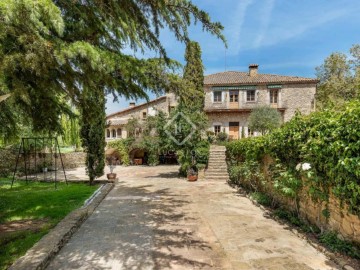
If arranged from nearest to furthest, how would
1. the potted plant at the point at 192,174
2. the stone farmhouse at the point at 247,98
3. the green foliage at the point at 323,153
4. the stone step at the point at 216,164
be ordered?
the green foliage at the point at 323,153
the potted plant at the point at 192,174
the stone step at the point at 216,164
the stone farmhouse at the point at 247,98

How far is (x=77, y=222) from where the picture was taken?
6309 millimetres

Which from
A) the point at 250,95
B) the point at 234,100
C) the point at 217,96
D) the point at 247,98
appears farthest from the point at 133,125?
the point at 250,95

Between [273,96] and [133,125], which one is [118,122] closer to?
[133,125]

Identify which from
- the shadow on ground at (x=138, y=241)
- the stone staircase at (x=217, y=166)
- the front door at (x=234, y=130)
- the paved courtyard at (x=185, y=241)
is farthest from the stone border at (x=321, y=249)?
the front door at (x=234, y=130)

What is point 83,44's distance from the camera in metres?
3.44

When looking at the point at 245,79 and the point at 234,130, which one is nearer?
the point at 234,130

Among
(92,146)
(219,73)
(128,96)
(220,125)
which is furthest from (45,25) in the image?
(219,73)

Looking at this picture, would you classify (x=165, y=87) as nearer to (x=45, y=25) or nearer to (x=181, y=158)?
(x=45, y=25)

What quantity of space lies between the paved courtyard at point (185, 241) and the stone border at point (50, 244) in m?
0.14

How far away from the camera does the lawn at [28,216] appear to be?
15.9 ft

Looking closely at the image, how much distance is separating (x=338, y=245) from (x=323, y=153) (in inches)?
62.6

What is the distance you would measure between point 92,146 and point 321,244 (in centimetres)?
1096

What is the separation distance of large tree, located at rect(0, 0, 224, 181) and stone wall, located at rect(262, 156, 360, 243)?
3.63m

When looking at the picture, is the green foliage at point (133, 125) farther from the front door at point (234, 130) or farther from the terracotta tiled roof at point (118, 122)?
the front door at point (234, 130)
